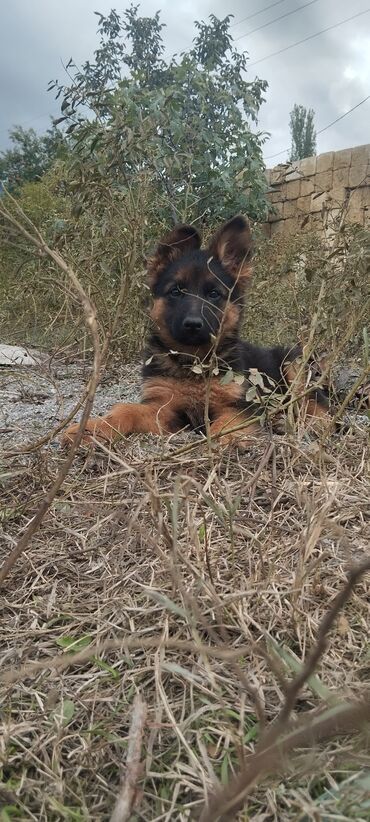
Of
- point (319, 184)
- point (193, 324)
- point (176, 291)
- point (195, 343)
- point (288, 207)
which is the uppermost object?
point (319, 184)

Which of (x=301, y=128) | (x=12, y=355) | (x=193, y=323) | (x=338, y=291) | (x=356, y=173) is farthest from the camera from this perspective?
(x=301, y=128)

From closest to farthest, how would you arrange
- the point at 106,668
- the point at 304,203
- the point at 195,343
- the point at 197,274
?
A: 1. the point at 106,668
2. the point at 195,343
3. the point at 197,274
4. the point at 304,203

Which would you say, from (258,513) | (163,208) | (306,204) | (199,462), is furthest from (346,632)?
(306,204)

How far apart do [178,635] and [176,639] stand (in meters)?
0.02

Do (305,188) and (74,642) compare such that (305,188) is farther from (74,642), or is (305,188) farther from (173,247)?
(74,642)

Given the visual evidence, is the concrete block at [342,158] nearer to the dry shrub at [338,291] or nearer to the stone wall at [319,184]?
the stone wall at [319,184]

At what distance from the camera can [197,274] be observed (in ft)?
14.6

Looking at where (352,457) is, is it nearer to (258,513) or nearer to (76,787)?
(258,513)

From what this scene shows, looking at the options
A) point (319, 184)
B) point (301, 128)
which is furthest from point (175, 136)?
point (301, 128)

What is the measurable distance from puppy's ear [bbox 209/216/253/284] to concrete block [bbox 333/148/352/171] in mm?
7463

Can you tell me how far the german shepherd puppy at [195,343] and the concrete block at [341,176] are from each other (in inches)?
287

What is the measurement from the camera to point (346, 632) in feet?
5.04

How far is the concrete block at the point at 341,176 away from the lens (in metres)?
11.0

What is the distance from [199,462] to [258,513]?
14.4 inches
